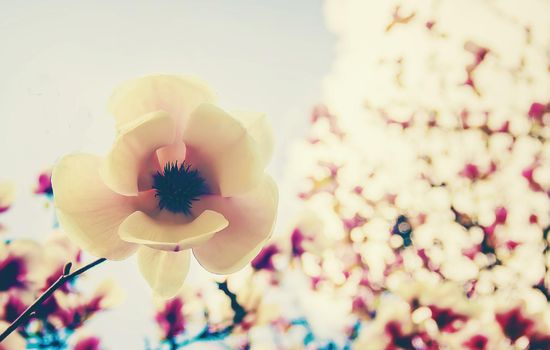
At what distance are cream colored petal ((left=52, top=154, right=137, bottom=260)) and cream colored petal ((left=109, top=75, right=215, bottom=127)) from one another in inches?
2.0

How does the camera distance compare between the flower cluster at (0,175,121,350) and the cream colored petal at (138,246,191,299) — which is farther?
the flower cluster at (0,175,121,350)

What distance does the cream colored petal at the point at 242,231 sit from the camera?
0.38 meters

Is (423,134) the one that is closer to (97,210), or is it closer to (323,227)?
(323,227)

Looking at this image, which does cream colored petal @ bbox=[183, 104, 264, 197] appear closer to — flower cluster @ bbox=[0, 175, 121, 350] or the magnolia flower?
the magnolia flower

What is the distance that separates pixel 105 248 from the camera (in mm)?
356

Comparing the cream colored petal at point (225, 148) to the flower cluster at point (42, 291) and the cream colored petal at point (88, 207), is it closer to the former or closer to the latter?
the cream colored petal at point (88, 207)

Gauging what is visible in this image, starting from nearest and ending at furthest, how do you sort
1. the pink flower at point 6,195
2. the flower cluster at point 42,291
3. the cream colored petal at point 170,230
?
the cream colored petal at point 170,230 → the flower cluster at point 42,291 → the pink flower at point 6,195

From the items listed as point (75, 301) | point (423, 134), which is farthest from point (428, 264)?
point (75, 301)

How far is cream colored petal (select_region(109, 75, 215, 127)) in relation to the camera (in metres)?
0.38

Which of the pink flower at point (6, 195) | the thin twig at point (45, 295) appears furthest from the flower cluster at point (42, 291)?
the thin twig at point (45, 295)

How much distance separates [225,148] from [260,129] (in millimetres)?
41

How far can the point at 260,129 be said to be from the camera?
408 mm

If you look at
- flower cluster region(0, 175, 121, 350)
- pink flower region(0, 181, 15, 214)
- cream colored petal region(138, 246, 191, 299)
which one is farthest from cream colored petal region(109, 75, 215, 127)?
pink flower region(0, 181, 15, 214)

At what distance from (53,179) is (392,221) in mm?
2156
